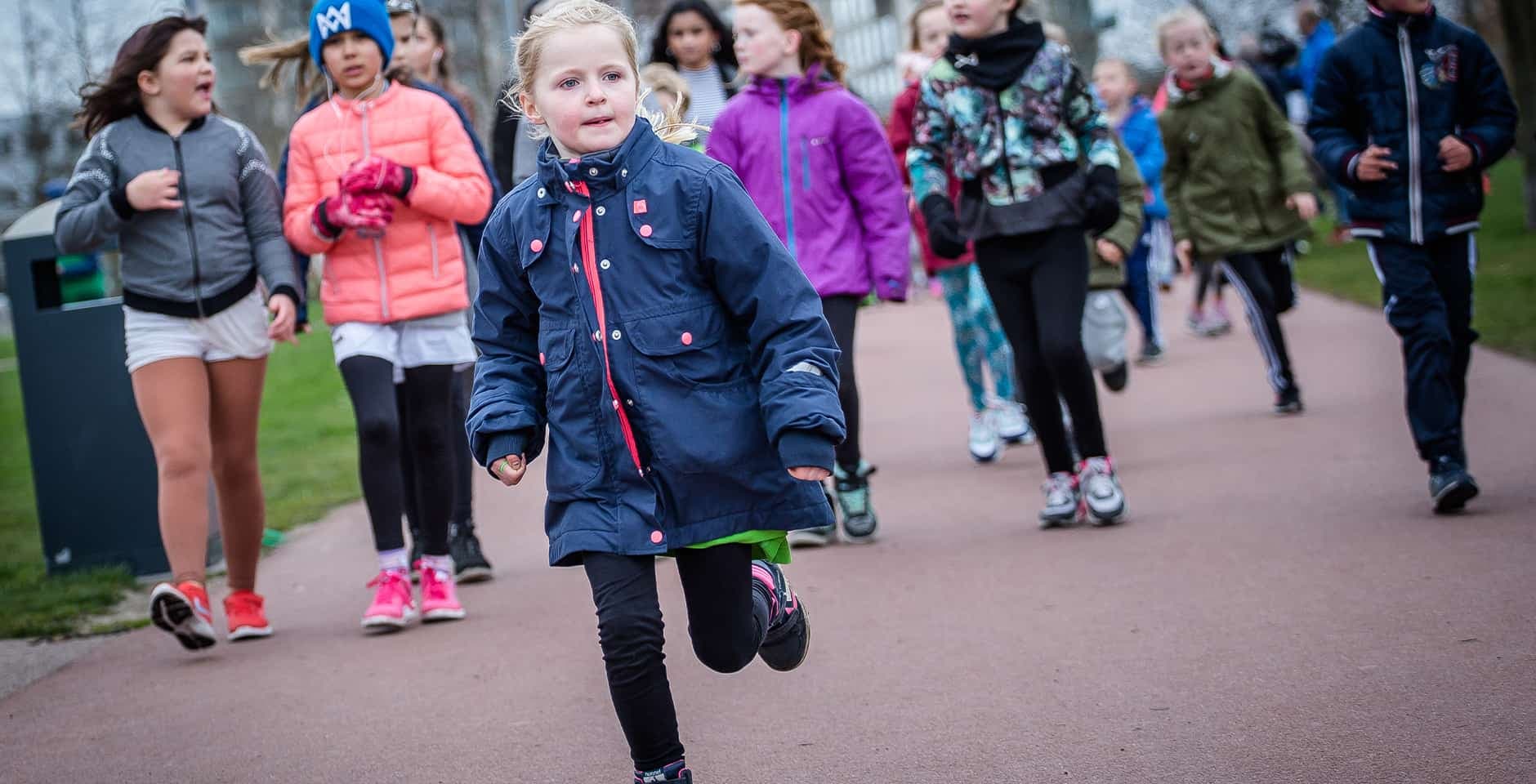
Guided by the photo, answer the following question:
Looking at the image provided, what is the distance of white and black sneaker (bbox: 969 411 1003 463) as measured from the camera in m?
9.56

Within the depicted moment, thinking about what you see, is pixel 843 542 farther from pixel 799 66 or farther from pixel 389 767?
pixel 389 767

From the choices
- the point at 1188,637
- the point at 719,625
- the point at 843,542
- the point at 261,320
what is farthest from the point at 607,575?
the point at 843,542

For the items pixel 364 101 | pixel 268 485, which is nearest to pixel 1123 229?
pixel 364 101

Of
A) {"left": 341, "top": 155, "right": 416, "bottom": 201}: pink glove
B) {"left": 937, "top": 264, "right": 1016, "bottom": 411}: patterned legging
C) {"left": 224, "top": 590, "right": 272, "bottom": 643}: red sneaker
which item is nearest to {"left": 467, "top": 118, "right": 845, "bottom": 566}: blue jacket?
{"left": 341, "top": 155, "right": 416, "bottom": 201}: pink glove

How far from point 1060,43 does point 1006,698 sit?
11.5ft

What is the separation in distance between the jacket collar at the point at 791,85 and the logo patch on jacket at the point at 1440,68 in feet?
7.67

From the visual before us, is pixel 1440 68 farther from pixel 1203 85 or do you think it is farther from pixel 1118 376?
pixel 1203 85

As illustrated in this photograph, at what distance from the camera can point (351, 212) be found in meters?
6.42

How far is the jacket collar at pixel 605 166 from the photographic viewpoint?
→ 4.07m

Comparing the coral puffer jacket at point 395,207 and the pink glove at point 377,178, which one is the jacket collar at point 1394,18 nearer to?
the coral puffer jacket at point 395,207

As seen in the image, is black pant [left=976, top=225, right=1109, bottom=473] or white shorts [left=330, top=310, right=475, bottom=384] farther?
black pant [left=976, top=225, right=1109, bottom=473]

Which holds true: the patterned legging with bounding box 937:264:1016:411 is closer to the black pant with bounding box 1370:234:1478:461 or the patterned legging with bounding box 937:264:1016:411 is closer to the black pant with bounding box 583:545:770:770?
the black pant with bounding box 1370:234:1478:461

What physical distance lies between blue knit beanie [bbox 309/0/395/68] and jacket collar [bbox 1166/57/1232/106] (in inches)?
211

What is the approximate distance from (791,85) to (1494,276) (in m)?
11.1
